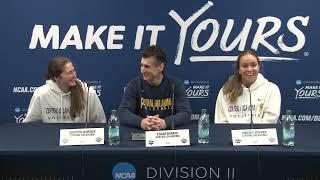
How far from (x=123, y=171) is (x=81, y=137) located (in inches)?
11.9

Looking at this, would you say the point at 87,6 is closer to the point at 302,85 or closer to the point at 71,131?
the point at 71,131

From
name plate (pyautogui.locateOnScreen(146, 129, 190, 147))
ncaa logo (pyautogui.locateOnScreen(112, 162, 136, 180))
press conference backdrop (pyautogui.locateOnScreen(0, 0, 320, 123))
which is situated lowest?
ncaa logo (pyautogui.locateOnScreen(112, 162, 136, 180))

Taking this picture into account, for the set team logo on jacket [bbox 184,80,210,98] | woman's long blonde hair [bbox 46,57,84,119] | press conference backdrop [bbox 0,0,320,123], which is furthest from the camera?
team logo on jacket [bbox 184,80,210,98]

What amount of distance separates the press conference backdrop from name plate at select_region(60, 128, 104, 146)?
1.42m

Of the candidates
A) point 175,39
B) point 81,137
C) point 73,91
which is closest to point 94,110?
point 73,91

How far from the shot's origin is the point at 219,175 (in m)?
2.52

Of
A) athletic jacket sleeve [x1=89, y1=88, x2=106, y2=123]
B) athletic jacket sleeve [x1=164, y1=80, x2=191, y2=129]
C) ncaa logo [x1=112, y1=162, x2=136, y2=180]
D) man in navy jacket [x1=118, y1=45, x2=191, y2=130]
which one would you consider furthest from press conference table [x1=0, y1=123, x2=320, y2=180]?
athletic jacket sleeve [x1=89, y1=88, x2=106, y2=123]

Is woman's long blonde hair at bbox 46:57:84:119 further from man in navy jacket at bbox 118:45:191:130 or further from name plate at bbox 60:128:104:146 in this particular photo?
name plate at bbox 60:128:104:146

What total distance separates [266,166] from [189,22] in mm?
1705

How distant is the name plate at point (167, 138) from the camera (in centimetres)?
248

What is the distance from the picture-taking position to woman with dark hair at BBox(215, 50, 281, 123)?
126 inches

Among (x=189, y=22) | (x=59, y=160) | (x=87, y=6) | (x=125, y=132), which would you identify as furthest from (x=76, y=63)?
(x=59, y=160)

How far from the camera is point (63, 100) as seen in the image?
3369mm

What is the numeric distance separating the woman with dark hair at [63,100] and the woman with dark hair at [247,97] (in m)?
0.94
